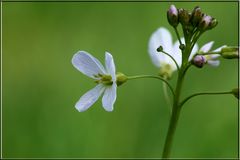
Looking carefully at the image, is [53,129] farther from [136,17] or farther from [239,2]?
[239,2]

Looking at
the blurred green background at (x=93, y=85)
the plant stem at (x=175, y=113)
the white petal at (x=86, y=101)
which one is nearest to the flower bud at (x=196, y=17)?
the plant stem at (x=175, y=113)

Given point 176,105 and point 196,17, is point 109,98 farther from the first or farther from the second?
point 196,17

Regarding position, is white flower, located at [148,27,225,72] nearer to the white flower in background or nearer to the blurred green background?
the white flower in background

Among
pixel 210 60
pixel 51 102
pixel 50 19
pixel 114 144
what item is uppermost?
pixel 50 19

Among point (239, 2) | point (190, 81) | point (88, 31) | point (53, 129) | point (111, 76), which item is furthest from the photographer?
point (239, 2)

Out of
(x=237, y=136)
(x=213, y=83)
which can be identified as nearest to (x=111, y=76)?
(x=237, y=136)

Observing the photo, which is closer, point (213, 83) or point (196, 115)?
point (196, 115)

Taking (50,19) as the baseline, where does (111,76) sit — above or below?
below

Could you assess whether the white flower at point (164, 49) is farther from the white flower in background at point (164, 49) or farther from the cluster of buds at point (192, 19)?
the cluster of buds at point (192, 19)

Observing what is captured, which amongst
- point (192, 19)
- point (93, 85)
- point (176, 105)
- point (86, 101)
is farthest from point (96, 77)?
point (93, 85)
